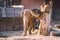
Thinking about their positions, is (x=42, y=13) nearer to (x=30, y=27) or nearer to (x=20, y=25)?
(x=30, y=27)

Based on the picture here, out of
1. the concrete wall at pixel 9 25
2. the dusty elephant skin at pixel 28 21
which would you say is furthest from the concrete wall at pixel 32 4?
the dusty elephant skin at pixel 28 21

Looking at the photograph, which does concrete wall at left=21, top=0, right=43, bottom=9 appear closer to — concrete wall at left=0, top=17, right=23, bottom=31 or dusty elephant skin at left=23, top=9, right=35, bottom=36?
concrete wall at left=0, top=17, right=23, bottom=31

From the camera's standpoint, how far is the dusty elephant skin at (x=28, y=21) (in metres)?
3.52

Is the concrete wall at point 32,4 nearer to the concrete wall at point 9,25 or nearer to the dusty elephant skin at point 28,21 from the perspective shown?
the concrete wall at point 9,25

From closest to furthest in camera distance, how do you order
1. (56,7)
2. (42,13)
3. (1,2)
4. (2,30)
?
1. (42,13)
2. (2,30)
3. (56,7)
4. (1,2)

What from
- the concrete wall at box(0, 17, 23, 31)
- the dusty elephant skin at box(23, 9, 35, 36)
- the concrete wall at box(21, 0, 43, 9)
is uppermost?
the concrete wall at box(21, 0, 43, 9)

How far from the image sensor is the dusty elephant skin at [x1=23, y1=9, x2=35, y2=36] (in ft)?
11.5

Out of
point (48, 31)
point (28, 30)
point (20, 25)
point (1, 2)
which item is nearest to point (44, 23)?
point (48, 31)

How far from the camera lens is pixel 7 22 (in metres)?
4.89

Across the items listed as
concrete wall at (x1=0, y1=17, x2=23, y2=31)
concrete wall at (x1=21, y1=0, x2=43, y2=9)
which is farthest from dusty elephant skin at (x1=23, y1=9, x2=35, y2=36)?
concrete wall at (x1=21, y1=0, x2=43, y2=9)

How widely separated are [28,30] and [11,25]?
130cm

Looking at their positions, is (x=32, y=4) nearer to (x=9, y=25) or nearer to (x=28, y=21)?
(x=9, y=25)

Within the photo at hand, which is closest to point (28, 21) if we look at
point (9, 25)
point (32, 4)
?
point (9, 25)

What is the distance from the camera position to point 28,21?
3592 millimetres
